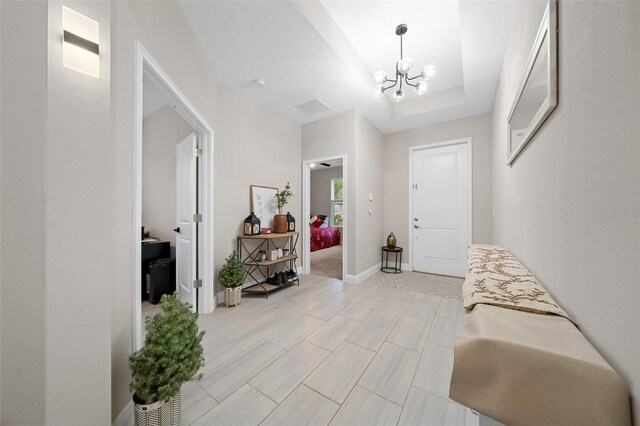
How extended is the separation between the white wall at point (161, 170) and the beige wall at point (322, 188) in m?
5.45

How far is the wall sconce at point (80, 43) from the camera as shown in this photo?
0.78 metres

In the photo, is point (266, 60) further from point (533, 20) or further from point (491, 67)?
point (491, 67)

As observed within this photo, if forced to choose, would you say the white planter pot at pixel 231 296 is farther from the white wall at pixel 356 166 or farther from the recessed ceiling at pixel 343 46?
the recessed ceiling at pixel 343 46

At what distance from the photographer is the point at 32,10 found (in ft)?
2.42

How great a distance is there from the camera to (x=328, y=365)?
A: 5.27 ft

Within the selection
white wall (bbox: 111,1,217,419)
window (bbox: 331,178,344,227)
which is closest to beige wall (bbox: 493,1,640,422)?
white wall (bbox: 111,1,217,419)

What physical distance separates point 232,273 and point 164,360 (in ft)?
5.28

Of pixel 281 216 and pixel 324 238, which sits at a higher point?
pixel 281 216

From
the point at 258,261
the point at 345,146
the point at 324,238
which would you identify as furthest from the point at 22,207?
the point at 324,238

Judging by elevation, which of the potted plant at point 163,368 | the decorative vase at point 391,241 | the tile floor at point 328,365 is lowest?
the tile floor at point 328,365

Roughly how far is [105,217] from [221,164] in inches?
75.7

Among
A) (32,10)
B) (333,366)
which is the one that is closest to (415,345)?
(333,366)

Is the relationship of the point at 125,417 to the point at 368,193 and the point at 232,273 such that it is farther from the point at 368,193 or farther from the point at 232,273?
the point at 368,193

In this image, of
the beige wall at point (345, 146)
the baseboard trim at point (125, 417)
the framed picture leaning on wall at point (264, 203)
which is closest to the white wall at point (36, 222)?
the baseboard trim at point (125, 417)
